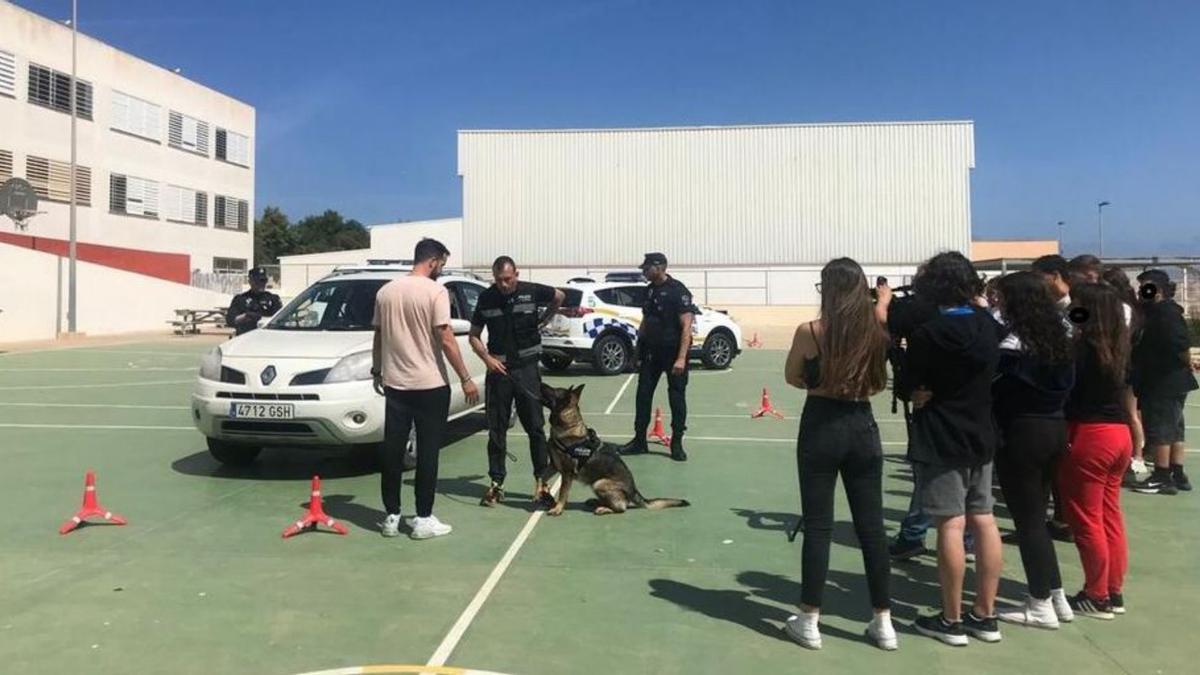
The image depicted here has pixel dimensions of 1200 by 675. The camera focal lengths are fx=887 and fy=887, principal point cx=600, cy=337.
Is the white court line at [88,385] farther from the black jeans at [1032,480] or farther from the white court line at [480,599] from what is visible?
the black jeans at [1032,480]

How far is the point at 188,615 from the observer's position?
421 centimetres

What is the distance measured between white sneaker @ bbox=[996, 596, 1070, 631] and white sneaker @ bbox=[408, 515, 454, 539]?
3.21 m

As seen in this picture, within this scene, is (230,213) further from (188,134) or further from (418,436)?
(418,436)

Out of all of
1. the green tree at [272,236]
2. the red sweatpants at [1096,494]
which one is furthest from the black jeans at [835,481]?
the green tree at [272,236]

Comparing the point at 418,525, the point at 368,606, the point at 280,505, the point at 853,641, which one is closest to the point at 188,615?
the point at 368,606

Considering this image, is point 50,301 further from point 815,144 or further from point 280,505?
point 815,144

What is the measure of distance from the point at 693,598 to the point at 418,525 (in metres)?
1.92

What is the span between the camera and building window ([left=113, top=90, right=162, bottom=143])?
1505 inches

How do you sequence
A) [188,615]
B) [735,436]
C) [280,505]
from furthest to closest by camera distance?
[735,436], [280,505], [188,615]

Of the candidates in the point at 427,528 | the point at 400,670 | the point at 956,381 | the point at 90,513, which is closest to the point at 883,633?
the point at 956,381

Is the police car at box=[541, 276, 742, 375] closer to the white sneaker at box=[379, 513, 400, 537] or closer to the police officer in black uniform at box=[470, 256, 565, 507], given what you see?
the police officer in black uniform at box=[470, 256, 565, 507]

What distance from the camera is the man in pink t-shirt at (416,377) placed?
17.9ft

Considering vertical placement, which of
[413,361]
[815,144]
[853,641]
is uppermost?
[815,144]

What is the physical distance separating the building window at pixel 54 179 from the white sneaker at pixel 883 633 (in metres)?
38.4
